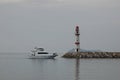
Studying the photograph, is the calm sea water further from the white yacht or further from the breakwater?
the breakwater

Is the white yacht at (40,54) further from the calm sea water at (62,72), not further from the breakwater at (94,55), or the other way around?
the calm sea water at (62,72)

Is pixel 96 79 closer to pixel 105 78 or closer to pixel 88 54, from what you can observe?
pixel 105 78

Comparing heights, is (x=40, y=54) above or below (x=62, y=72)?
above

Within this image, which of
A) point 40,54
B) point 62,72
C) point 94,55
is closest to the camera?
point 62,72

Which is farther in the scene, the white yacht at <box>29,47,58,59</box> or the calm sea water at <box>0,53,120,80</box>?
the white yacht at <box>29,47,58,59</box>

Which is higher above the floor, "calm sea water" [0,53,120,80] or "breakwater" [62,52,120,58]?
"breakwater" [62,52,120,58]

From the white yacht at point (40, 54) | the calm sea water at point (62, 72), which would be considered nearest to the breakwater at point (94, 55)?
the white yacht at point (40, 54)

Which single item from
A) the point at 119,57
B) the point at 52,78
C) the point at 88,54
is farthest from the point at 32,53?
the point at 52,78

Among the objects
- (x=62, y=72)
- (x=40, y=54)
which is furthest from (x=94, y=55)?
(x=62, y=72)

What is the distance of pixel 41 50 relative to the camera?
357 feet

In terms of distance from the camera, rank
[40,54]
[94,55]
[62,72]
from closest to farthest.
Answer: [62,72]
[40,54]
[94,55]

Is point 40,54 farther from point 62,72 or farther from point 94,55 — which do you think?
point 62,72

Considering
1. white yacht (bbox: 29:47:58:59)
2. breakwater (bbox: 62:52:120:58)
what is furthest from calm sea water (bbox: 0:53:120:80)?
breakwater (bbox: 62:52:120:58)

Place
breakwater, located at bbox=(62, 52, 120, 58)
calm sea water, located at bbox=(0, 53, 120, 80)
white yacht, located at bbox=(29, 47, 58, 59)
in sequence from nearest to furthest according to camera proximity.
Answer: calm sea water, located at bbox=(0, 53, 120, 80), white yacht, located at bbox=(29, 47, 58, 59), breakwater, located at bbox=(62, 52, 120, 58)
